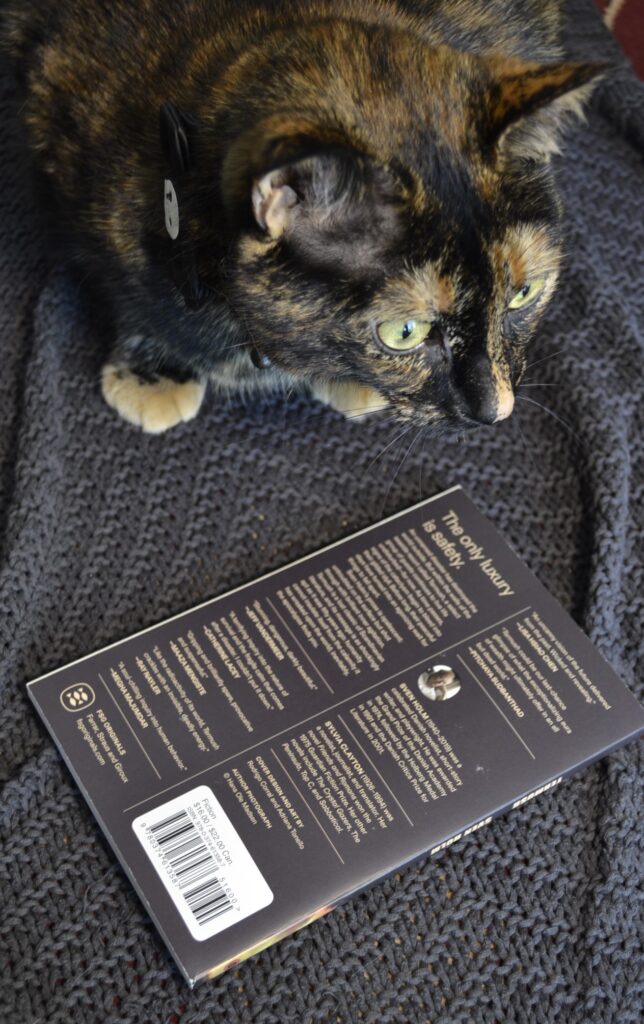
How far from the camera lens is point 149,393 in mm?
966

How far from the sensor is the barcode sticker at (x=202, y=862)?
0.72 metres

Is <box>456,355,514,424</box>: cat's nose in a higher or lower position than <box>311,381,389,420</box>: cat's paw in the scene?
higher

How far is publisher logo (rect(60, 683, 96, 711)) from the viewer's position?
2.65ft

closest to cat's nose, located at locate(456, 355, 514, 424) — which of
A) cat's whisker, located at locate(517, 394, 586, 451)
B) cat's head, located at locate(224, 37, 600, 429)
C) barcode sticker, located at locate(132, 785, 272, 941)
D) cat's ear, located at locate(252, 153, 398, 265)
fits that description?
cat's head, located at locate(224, 37, 600, 429)

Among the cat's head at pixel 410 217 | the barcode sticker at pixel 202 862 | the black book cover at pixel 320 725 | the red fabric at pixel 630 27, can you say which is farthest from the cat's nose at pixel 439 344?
the red fabric at pixel 630 27

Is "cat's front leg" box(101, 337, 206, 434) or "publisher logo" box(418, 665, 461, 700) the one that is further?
"cat's front leg" box(101, 337, 206, 434)

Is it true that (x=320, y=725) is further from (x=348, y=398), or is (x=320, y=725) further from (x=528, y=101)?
(x=528, y=101)

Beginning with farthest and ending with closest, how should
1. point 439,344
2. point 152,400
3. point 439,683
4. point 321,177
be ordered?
1. point 152,400
2. point 439,683
3. point 439,344
4. point 321,177

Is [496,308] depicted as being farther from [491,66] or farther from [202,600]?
[202,600]

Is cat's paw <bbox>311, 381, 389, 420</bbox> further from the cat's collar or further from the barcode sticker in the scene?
the barcode sticker

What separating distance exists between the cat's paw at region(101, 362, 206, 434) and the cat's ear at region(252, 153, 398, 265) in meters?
0.32

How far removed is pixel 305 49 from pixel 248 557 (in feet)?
1.41

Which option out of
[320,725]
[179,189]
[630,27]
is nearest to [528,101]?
[179,189]

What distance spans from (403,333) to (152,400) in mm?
335
